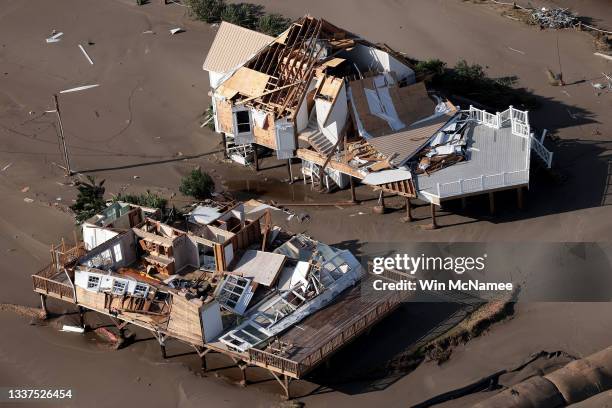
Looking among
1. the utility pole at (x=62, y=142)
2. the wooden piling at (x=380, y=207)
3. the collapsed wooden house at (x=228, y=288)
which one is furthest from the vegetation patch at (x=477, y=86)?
the utility pole at (x=62, y=142)

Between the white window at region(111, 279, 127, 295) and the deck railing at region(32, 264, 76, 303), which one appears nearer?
the white window at region(111, 279, 127, 295)

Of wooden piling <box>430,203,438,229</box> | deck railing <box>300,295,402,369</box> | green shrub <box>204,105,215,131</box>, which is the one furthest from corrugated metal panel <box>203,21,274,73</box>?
deck railing <box>300,295,402,369</box>

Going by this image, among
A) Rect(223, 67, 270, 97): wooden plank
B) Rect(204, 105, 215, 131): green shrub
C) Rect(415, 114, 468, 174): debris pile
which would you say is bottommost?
Rect(204, 105, 215, 131): green shrub

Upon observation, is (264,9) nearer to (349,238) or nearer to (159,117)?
(159,117)

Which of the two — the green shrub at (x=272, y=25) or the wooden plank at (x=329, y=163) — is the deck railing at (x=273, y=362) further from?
the green shrub at (x=272, y=25)

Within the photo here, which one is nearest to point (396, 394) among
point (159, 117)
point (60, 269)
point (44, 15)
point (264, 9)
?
point (60, 269)

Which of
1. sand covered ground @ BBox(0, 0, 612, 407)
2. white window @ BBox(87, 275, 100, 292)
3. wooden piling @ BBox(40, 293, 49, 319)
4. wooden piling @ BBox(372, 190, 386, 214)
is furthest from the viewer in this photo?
wooden piling @ BBox(372, 190, 386, 214)

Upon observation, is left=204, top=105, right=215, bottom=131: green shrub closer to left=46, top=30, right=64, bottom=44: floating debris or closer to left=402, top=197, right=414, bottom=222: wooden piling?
left=46, top=30, right=64, bottom=44: floating debris
